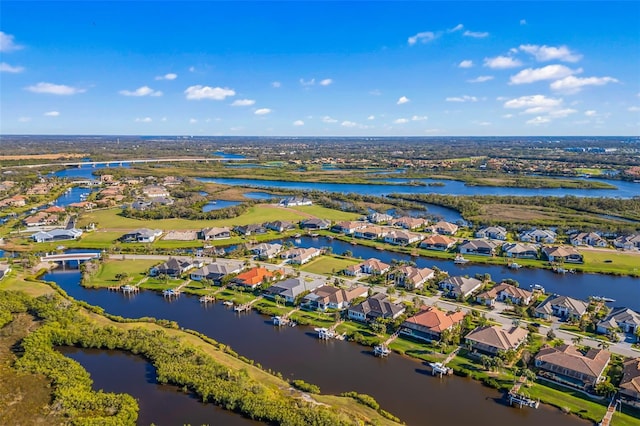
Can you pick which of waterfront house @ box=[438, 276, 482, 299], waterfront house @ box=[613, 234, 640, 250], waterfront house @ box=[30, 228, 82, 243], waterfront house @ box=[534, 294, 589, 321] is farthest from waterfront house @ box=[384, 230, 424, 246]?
waterfront house @ box=[30, 228, 82, 243]

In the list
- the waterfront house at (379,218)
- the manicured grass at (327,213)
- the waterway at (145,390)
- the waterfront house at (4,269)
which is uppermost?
the waterfront house at (379,218)

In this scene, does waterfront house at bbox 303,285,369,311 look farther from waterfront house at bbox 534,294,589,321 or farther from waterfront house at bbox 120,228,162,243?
waterfront house at bbox 120,228,162,243

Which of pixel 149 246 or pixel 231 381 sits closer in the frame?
pixel 231 381

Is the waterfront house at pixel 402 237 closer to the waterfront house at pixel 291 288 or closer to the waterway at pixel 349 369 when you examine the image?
the waterfront house at pixel 291 288

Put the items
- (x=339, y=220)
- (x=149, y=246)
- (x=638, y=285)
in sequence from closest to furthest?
(x=638, y=285), (x=149, y=246), (x=339, y=220)

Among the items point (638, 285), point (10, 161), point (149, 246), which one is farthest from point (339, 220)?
point (10, 161)

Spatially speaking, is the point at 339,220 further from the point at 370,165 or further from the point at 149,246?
the point at 370,165

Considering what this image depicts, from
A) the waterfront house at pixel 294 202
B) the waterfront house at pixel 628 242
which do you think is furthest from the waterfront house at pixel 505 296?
the waterfront house at pixel 294 202
